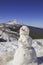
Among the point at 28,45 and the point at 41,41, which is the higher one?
the point at 28,45

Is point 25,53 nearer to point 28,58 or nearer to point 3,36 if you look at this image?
point 28,58

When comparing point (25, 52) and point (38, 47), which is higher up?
point (25, 52)

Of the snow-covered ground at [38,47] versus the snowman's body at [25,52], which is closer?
the snowman's body at [25,52]

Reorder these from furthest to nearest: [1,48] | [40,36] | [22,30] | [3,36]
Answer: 1. [40,36]
2. [3,36]
3. [1,48]
4. [22,30]

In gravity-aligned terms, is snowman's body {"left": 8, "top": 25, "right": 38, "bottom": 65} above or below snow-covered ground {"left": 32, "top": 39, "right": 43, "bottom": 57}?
above

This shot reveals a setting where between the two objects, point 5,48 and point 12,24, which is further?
point 12,24

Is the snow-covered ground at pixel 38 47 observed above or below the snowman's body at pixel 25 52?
below

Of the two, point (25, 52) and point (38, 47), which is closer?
point (25, 52)

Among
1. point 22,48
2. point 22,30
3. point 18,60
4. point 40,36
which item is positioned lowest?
point 40,36

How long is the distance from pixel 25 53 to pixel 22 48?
0.57ft

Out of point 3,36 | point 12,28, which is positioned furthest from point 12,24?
point 3,36

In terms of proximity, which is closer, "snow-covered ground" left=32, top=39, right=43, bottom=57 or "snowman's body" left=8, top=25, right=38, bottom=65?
"snowman's body" left=8, top=25, right=38, bottom=65

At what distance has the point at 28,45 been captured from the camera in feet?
16.7

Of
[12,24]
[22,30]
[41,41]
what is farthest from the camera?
[12,24]
